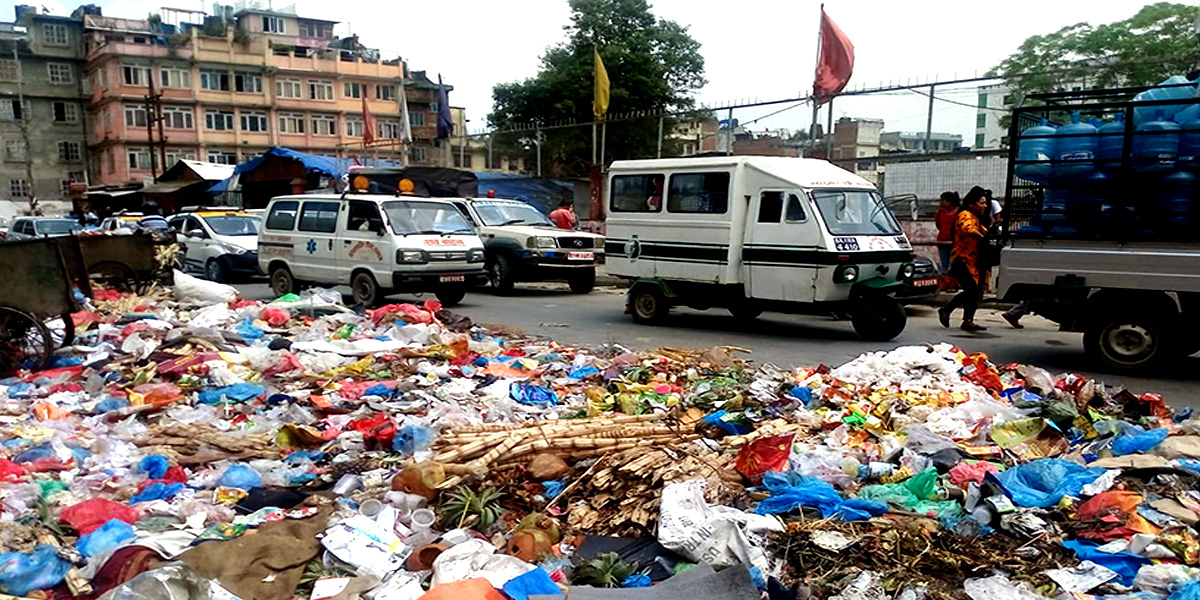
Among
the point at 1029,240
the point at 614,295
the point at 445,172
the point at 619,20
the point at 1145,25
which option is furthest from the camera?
the point at 619,20

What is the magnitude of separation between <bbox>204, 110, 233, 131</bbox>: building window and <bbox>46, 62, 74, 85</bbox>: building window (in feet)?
39.9

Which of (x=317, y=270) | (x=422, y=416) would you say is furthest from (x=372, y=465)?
(x=317, y=270)

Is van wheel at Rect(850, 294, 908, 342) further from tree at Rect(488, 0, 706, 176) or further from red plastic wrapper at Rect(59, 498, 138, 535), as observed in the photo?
tree at Rect(488, 0, 706, 176)

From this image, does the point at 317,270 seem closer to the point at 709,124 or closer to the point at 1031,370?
the point at 709,124

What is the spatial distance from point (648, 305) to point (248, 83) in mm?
54854

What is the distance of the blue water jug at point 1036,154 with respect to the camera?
8.02m

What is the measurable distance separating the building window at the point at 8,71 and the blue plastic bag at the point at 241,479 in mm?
67425

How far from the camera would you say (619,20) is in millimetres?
38906

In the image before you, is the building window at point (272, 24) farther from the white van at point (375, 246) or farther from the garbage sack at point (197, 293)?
the garbage sack at point (197, 293)

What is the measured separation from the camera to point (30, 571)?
355 cm

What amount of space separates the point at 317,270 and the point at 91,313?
370 centimetres

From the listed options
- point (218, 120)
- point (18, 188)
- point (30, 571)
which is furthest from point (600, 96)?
point (18, 188)

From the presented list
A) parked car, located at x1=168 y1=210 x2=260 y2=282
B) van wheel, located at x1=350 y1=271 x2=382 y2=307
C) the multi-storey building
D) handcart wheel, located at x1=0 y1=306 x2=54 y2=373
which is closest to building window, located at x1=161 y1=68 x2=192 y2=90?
the multi-storey building

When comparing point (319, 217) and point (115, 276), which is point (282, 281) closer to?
point (319, 217)
